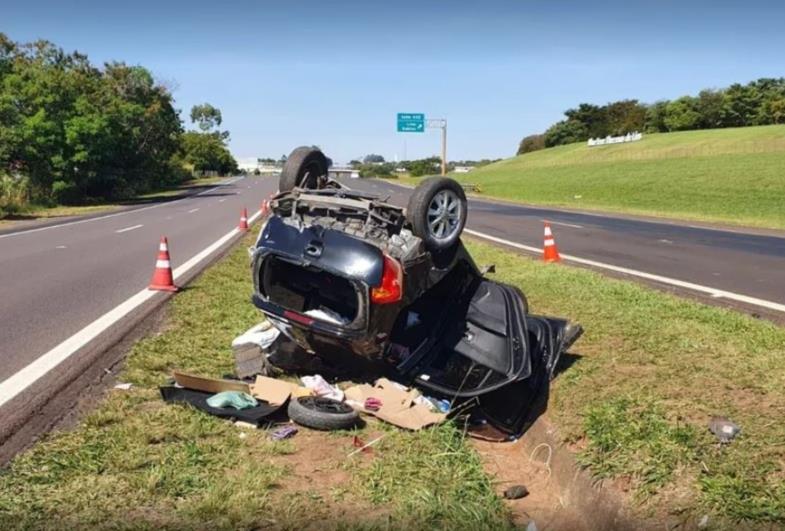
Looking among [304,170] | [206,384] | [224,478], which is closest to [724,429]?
[224,478]

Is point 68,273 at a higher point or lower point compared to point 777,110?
lower

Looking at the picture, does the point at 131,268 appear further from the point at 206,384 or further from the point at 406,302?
the point at 406,302

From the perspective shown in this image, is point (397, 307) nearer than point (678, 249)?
Yes

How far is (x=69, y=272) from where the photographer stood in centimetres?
1147

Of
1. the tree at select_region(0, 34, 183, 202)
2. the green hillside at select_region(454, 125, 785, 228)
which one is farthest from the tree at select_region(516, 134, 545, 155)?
the tree at select_region(0, 34, 183, 202)

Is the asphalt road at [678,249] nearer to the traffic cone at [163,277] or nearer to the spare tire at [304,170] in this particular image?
the spare tire at [304,170]

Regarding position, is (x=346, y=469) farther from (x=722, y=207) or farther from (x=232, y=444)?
(x=722, y=207)

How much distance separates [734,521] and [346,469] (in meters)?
1.99

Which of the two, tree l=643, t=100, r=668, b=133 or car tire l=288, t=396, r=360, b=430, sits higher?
tree l=643, t=100, r=668, b=133

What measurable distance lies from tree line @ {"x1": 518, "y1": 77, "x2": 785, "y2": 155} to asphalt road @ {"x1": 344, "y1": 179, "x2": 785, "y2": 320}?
284 ft

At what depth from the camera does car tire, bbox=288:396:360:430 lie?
183 inches

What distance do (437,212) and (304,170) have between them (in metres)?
1.40

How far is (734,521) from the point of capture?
3166mm

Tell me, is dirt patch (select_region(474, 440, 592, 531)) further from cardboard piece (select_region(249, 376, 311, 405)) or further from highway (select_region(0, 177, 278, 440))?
highway (select_region(0, 177, 278, 440))
